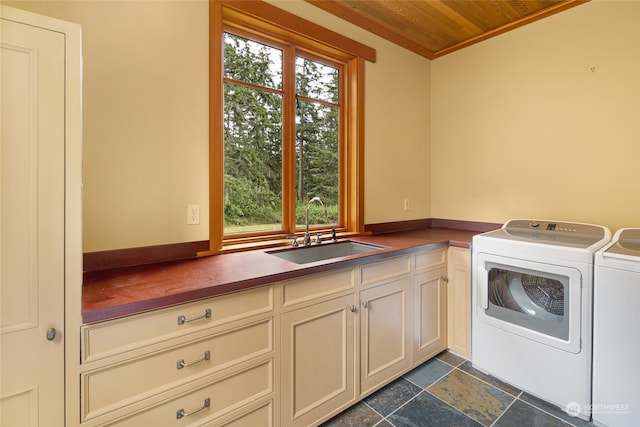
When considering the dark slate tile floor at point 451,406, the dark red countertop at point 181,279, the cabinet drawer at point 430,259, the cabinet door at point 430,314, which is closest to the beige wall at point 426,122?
the dark red countertop at point 181,279

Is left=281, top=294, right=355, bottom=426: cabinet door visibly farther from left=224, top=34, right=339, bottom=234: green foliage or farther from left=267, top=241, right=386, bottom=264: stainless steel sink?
left=224, top=34, right=339, bottom=234: green foliage

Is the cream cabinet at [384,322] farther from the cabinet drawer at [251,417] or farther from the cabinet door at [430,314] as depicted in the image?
the cabinet drawer at [251,417]

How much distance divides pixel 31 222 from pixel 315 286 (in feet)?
3.58

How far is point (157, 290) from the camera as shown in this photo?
113cm

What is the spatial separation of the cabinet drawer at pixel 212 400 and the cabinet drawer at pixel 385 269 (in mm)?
707

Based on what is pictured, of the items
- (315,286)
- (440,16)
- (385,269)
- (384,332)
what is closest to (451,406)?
(384,332)

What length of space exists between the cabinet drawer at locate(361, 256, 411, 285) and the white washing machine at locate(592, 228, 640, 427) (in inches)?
38.1

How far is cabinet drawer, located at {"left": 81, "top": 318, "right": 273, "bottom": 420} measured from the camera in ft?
3.26

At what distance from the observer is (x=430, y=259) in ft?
7.09

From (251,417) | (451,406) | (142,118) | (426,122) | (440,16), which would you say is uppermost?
(440,16)

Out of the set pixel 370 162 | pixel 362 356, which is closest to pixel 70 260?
pixel 362 356

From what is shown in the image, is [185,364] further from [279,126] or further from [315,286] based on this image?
[279,126]

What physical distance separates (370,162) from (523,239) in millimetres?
1237

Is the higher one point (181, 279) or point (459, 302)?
point (181, 279)
